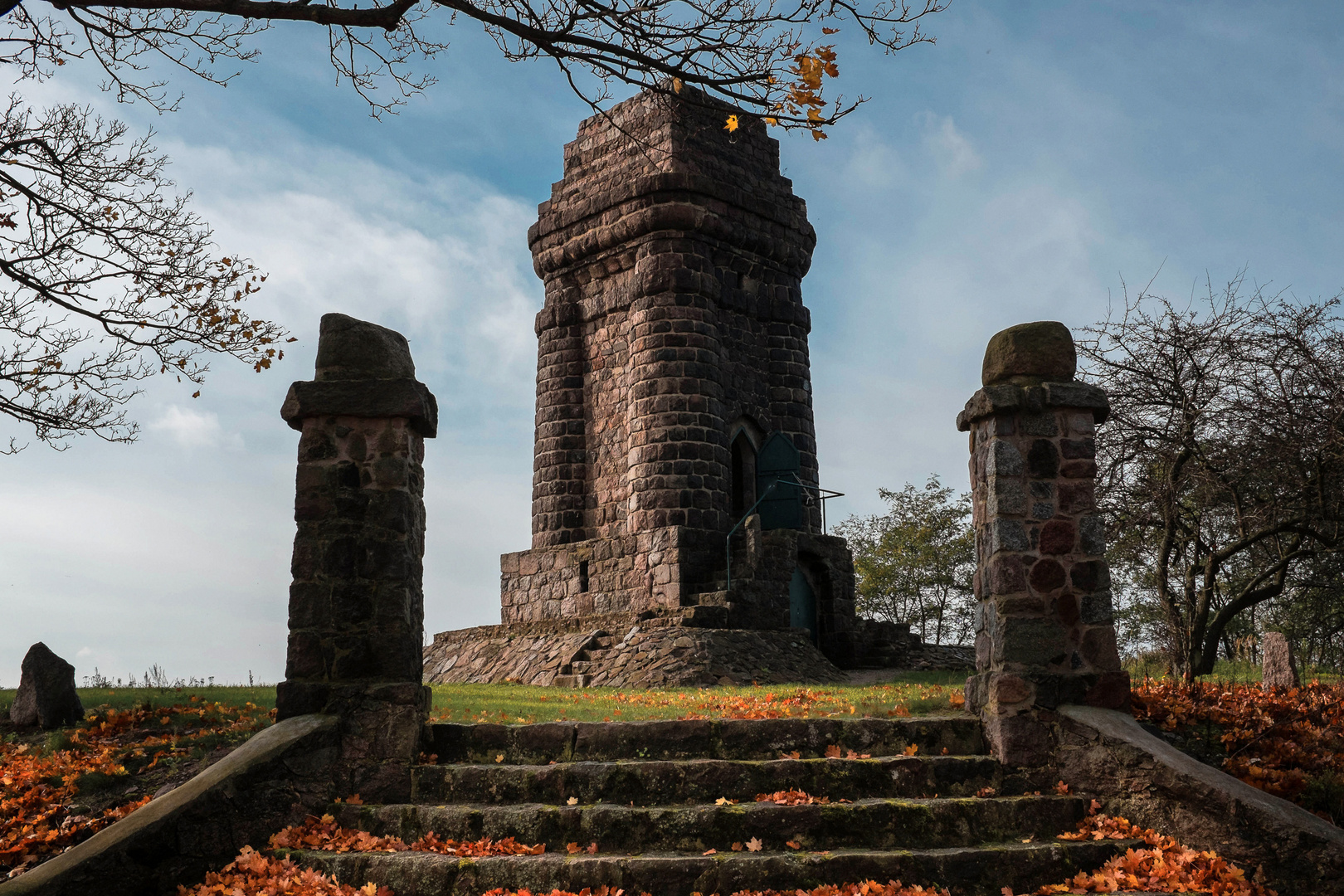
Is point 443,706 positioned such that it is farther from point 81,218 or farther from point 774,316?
point 774,316

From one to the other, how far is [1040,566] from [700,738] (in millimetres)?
2596

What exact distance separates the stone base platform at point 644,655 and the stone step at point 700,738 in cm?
715

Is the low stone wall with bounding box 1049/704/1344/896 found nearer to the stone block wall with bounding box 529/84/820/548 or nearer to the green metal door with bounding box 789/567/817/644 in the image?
the stone block wall with bounding box 529/84/820/548

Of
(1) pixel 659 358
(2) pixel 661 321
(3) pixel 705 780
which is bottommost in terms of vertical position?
(3) pixel 705 780

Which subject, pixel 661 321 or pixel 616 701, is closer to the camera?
pixel 616 701

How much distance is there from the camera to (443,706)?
10.3 m

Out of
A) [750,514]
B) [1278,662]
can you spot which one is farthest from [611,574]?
[1278,662]

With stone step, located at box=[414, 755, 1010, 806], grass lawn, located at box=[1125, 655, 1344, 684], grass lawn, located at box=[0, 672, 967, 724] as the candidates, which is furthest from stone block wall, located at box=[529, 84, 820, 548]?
stone step, located at box=[414, 755, 1010, 806]

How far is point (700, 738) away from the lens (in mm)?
7297

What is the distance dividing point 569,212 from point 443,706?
12797mm

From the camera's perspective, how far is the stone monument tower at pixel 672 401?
60.8 ft

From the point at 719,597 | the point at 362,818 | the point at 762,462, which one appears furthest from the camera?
the point at 762,462

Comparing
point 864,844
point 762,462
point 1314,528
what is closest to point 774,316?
point 762,462

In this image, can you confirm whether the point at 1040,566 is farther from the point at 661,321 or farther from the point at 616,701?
the point at 661,321
